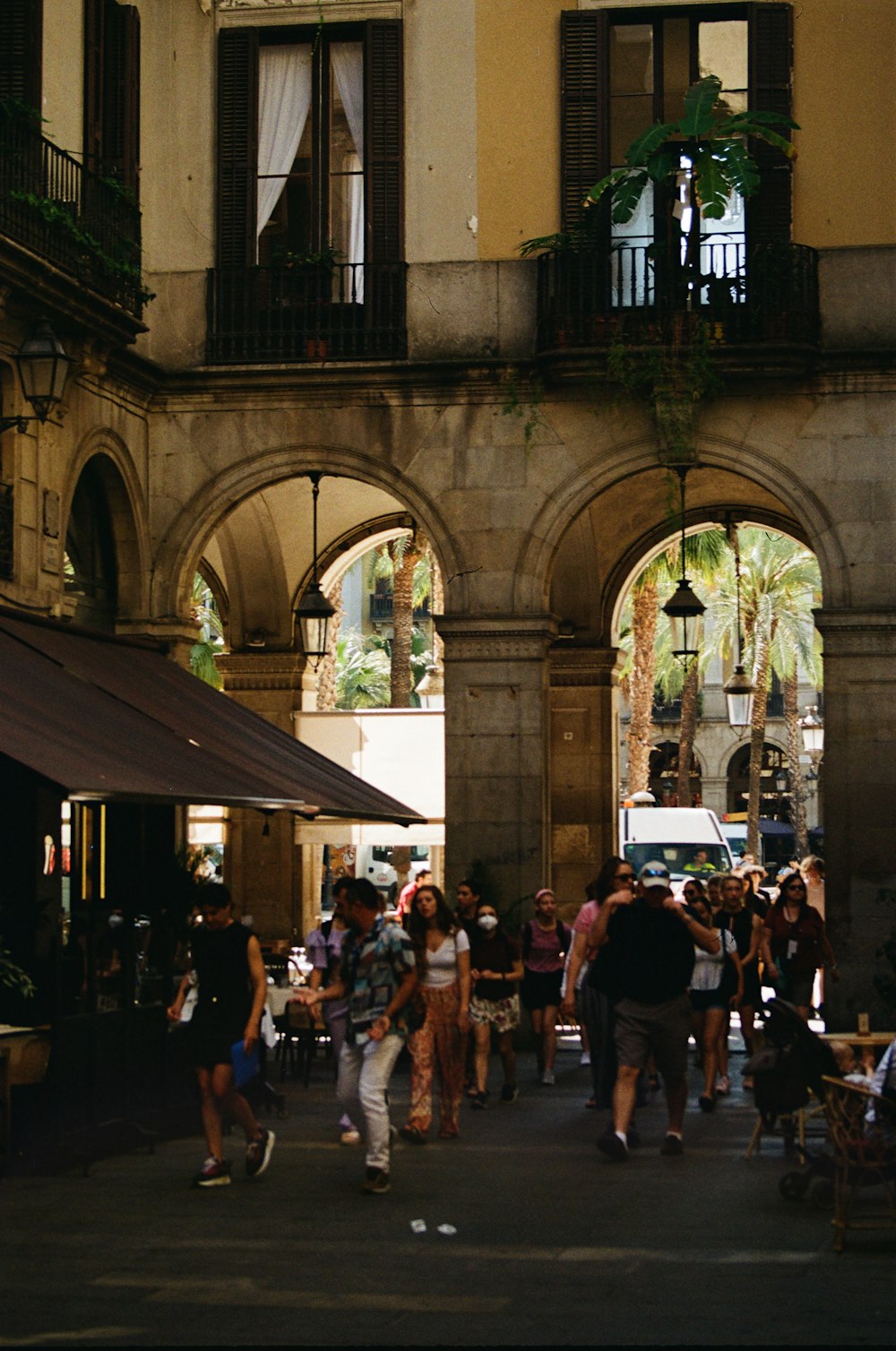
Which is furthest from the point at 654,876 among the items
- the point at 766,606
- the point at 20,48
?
the point at 766,606

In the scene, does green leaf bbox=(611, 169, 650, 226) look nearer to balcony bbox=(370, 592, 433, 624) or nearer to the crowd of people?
the crowd of people

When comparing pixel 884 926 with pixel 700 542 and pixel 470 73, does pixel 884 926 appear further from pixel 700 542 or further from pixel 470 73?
pixel 700 542

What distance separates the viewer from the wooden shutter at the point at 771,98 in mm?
19547

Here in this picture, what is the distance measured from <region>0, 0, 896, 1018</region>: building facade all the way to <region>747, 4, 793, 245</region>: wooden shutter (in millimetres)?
29

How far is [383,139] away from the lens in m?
20.1

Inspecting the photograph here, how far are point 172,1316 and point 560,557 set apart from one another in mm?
18374

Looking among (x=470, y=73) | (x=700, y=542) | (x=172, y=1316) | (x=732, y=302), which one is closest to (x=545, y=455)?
Answer: (x=732, y=302)

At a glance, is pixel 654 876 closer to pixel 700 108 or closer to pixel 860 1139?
pixel 860 1139

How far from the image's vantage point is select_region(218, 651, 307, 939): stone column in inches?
1013

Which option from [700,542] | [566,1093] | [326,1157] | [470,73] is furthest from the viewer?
[700,542]

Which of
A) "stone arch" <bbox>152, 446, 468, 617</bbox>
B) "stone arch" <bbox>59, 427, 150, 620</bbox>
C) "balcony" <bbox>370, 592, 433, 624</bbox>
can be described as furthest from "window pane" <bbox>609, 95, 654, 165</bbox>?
"balcony" <bbox>370, 592, 433, 624</bbox>

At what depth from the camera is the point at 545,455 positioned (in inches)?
781

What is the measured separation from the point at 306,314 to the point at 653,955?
947 centimetres

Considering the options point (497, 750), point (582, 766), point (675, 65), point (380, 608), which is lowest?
point (497, 750)
